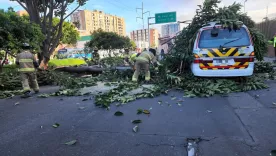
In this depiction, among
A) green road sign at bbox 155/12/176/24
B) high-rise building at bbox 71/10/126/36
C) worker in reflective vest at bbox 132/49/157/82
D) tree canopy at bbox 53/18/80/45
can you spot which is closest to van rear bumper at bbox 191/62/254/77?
worker in reflective vest at bbox 132/49/157/82

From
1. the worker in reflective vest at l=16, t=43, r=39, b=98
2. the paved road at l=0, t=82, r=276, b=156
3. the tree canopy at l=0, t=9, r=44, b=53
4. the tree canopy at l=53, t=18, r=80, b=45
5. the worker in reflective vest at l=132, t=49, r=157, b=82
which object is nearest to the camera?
the paved road at l=0, t=82, r=276, b=156

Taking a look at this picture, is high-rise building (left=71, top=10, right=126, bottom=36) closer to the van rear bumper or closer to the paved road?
the van rear bumper

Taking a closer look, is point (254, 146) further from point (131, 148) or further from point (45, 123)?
point (45, 123)

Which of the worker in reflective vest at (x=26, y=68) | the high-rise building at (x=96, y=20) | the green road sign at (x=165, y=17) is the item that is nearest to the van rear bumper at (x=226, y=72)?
the worker in reflective vest at (x=26, y=68)

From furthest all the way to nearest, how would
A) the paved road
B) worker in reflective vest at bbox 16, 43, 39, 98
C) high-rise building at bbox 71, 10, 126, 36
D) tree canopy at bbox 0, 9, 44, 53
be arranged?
high-rise building at bbox 71, 10, 126, 36 → tree canopy at bbox 0, 9, 44, 53 → worker in reflective vest at bbox 16, 43, 39, 98 → the paved road

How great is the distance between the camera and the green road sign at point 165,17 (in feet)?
81.3

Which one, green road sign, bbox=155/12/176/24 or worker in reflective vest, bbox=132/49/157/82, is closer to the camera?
worker in reflective vest, bbox=132/49/157/82

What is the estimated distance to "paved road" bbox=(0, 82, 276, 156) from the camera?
7.69 feet

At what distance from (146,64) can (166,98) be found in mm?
2297

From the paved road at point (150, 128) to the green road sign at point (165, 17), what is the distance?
21.9m

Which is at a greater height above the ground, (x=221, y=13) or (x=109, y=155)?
(x=221, y=13)

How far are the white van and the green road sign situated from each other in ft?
66.6

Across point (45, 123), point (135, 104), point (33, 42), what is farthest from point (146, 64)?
point (33, 42)

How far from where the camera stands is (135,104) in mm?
4344
